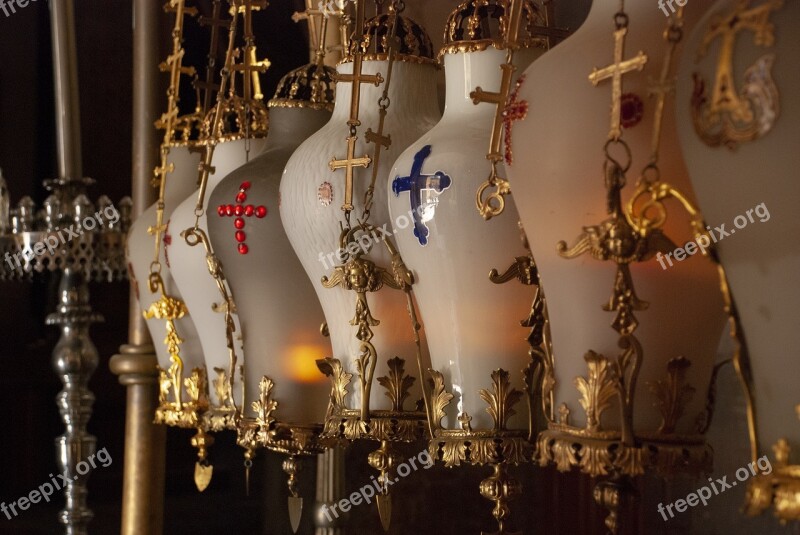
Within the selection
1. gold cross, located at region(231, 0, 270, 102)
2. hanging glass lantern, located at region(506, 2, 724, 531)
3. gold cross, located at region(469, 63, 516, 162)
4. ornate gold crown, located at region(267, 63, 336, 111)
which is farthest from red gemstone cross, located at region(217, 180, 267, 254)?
hanging glass lantern, located at region(506, 2, 724, 531)

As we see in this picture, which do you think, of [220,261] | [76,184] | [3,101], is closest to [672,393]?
[220,261]

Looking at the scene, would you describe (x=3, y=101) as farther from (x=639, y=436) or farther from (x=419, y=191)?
(x=639, y=436)

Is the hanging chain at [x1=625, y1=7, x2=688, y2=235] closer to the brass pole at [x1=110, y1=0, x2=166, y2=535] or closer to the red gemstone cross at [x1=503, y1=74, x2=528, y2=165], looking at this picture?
the red gemstone cross at [x1=503, y1=74, x2=528, y2=165]

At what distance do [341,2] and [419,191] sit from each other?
1.52 feet

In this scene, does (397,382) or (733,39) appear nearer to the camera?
(733,39)

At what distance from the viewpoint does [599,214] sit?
0.63 metres

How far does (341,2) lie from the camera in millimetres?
1204

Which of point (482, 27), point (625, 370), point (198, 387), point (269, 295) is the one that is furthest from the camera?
point (198, 387)

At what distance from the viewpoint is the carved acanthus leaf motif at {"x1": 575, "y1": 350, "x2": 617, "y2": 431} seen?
2.12 ft

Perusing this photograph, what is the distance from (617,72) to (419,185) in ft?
0.71

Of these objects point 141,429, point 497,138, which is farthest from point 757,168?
point 141,429

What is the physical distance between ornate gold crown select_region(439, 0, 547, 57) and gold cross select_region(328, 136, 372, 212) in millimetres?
102

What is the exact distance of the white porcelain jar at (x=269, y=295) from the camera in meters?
1.07

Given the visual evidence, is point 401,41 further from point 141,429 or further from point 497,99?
point 141,429
